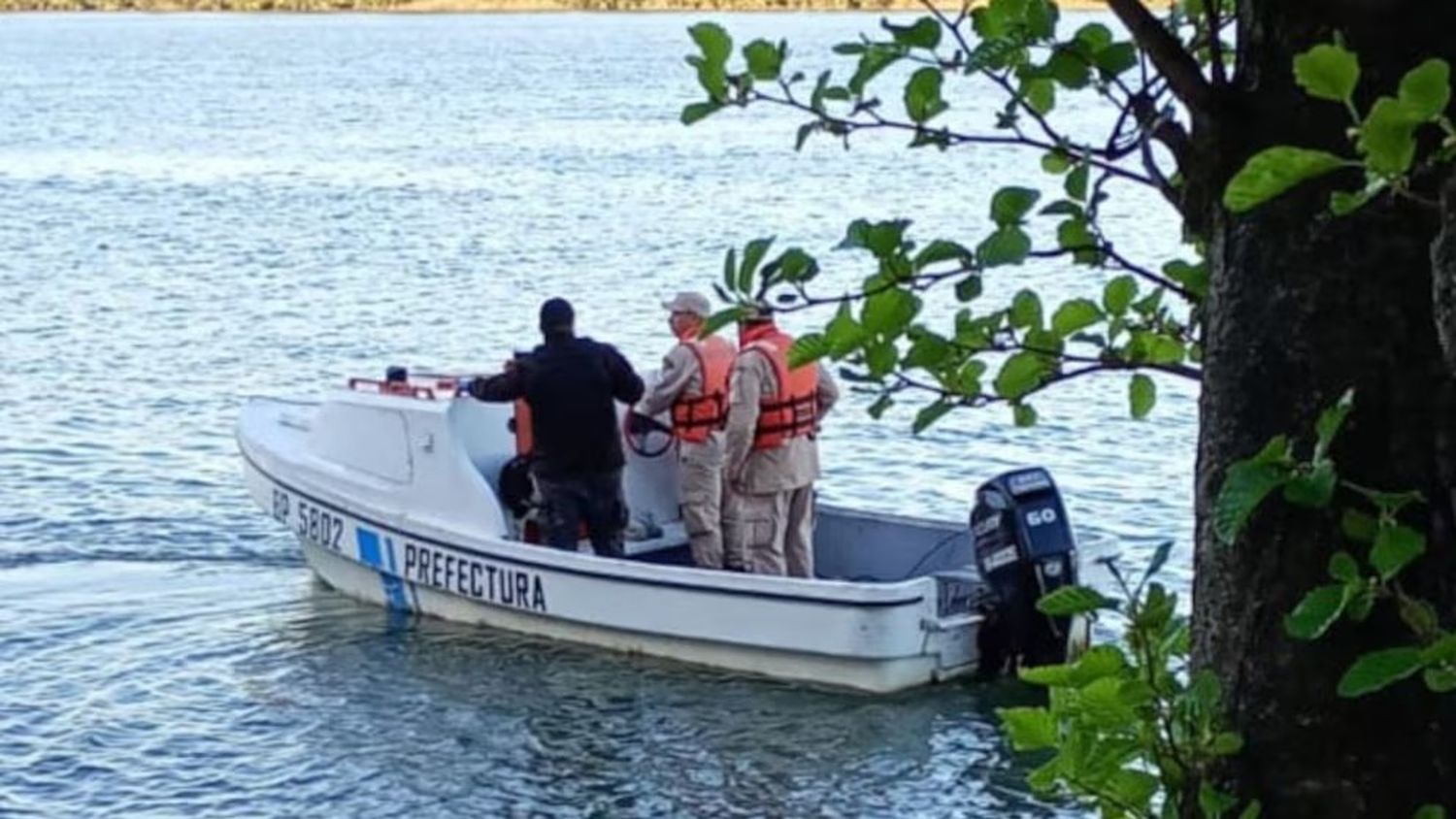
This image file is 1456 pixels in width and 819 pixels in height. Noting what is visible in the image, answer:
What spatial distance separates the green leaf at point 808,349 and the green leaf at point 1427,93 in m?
0.96

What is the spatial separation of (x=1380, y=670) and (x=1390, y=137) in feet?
1.59

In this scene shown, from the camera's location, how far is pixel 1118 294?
123 inches

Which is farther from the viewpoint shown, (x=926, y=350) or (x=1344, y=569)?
(x=926, y=350)

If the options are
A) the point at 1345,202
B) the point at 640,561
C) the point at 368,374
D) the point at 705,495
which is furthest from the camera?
the point at 368,374

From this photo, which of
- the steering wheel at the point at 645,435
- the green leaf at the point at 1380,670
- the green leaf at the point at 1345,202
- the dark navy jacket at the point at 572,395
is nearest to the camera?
the green leaf at the point at 1345,202

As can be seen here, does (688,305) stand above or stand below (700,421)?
above

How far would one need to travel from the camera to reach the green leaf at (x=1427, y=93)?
191 cm

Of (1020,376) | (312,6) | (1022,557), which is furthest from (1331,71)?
(312,6)

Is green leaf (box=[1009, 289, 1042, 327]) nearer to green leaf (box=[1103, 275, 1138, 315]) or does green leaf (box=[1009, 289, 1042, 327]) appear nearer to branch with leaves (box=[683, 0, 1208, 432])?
branch with leaves (box=[683, 0, 1208, 432])

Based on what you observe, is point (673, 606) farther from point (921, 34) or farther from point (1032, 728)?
point (1032, 728)

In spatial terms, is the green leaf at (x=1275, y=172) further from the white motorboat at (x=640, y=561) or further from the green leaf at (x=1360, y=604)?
the white motorboat at (x=640, y=561)

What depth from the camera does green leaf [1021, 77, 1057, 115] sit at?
2.88 m

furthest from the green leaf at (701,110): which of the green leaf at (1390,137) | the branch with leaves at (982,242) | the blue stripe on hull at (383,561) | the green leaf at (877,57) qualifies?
the blue stripe on hull at (383,561)

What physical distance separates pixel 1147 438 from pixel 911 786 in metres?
10.1
